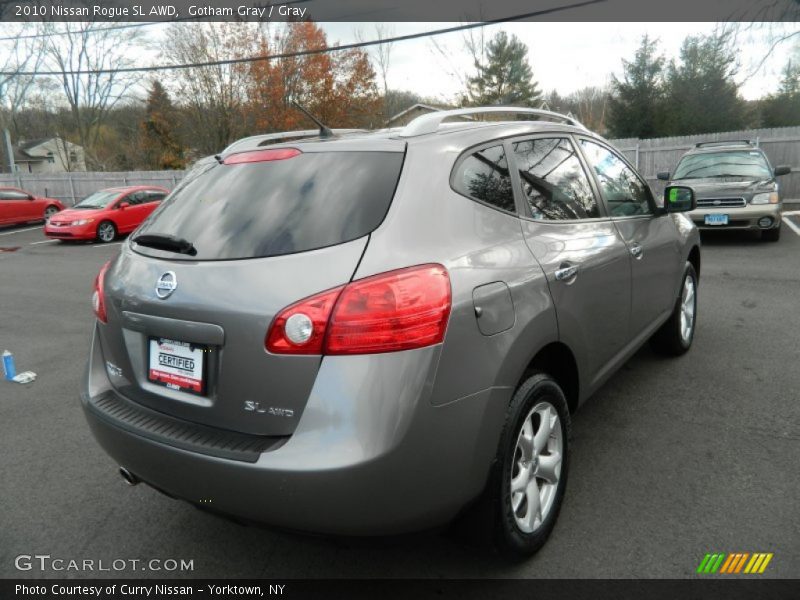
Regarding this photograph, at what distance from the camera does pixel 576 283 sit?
272 centimetres

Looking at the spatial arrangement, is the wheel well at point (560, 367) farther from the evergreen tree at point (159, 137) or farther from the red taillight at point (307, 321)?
the evergreen tree at point (159, 137)

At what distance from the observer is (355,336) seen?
1.87m

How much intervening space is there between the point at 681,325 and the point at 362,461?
3595 mm

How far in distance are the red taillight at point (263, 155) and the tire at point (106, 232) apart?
14.4m

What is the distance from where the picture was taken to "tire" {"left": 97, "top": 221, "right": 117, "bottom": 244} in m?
15.3

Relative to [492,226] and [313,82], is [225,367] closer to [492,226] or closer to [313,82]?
[492,226]

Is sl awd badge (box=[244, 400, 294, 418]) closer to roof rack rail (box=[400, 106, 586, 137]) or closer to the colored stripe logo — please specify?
roof rack rail (box=[400, 106, 586, 137])

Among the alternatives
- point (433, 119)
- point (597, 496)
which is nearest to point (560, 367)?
point (597, 496)

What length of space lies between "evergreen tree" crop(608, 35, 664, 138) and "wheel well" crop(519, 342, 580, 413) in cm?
3196

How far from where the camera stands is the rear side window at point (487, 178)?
2.37 meters

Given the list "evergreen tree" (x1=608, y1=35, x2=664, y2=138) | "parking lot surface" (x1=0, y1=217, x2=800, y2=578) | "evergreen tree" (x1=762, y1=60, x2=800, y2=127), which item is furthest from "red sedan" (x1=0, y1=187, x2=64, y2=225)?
"evergreen tree" (x1=762, y1=60, x2=800, y2=127)

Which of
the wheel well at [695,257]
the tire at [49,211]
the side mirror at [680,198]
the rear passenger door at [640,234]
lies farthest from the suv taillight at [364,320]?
the tire at [49,211]

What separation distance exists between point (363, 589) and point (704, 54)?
3508 cm

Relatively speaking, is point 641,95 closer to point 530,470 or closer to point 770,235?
point 770,235
